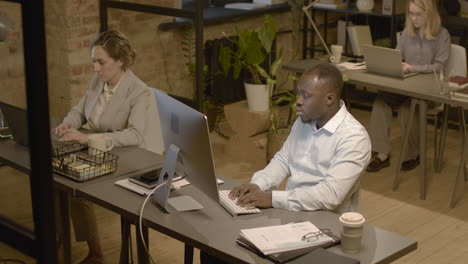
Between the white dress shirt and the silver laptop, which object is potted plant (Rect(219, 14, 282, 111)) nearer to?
the silver laptop

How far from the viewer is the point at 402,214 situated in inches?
191

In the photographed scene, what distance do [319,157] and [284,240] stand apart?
638mm

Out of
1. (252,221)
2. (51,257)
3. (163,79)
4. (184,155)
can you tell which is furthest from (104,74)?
(51,257)

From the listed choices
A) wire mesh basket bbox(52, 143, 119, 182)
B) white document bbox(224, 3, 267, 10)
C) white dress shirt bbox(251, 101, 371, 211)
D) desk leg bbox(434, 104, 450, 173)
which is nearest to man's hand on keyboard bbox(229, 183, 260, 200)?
white dress shirt bbox(251, 101, 371, 211)

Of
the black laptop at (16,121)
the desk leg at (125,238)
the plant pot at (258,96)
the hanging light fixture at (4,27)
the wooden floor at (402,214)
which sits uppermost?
the hanging light fixture at (4,27)

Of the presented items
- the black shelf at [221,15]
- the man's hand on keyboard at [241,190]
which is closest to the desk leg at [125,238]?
the man's hand on keyboard at [241,190]

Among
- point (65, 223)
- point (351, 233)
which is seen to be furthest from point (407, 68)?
point (351, 233)

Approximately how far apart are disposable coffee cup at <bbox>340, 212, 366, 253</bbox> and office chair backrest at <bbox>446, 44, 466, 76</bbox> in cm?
314

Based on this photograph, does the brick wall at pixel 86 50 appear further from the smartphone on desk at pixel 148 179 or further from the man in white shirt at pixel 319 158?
the man in white shirt at pixel 319 158

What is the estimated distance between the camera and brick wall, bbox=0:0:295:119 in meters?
5.62

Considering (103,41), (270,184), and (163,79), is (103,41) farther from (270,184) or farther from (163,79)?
(163,79)

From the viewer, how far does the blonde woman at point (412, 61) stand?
5.46 m

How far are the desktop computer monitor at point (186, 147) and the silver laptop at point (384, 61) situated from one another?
256cm

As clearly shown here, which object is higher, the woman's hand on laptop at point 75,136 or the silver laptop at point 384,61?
the silver laptop at point 384,61
